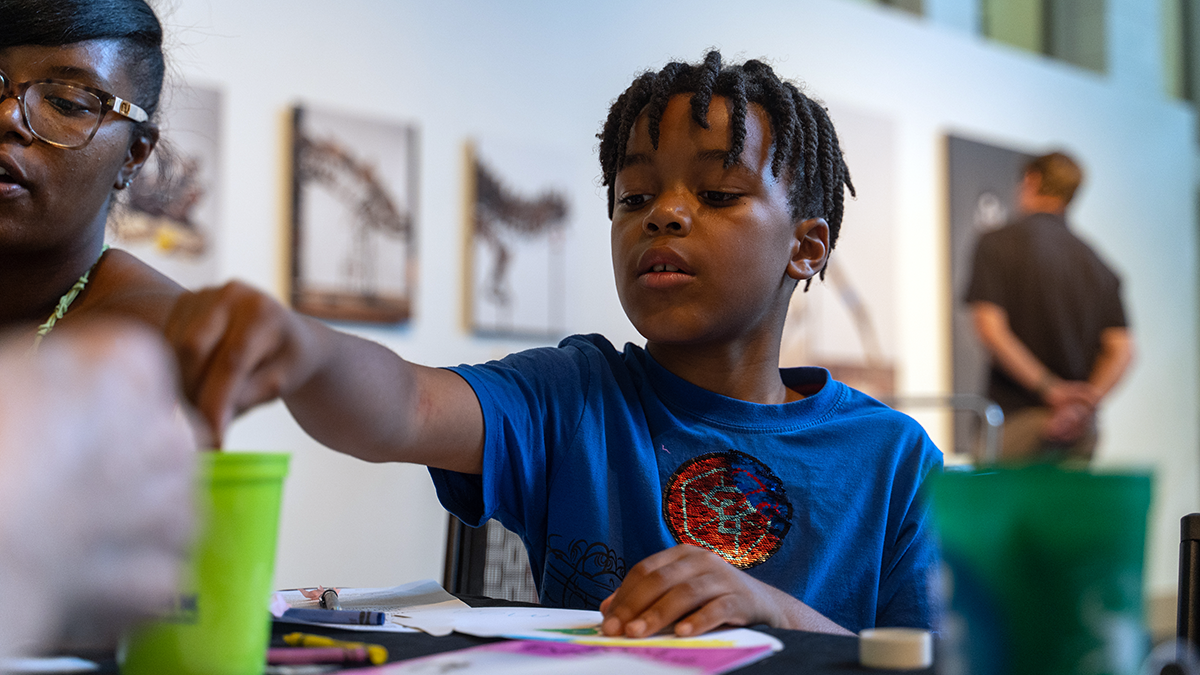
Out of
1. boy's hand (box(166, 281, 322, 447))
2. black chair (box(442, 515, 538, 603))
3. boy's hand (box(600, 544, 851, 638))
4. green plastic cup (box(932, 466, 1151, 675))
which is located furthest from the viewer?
black chair (box(442, 515, 538, 603))

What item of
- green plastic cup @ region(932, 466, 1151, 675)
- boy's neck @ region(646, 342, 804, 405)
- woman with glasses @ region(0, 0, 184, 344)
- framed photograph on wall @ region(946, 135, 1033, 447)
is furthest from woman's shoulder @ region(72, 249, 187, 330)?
framed photograph on wall @ region(946, 135, 1033, 447)

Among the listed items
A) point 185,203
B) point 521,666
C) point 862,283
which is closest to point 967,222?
point 862,283

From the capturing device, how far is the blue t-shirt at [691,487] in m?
1.01

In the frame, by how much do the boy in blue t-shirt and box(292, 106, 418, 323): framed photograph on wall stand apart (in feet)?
6.45

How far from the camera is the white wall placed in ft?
9.81

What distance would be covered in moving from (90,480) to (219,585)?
9cm

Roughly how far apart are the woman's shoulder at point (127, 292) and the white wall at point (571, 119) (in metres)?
0.72

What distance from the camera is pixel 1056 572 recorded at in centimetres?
41

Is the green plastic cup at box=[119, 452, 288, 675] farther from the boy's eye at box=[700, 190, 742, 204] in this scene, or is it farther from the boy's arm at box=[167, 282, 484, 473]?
the boy's eye at box=[700, 190, 742, 204]

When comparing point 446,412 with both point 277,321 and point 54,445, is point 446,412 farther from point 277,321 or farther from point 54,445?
point 54,445

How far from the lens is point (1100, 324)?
153 inches

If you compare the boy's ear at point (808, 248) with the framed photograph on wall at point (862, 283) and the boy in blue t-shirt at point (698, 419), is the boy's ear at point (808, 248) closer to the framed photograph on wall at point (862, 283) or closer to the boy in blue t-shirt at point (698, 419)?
the boy in blue t-shirt at point (698, 419)

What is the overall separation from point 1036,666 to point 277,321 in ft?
1.25

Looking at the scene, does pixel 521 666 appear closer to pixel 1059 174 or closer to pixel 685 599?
pixel 685 599
